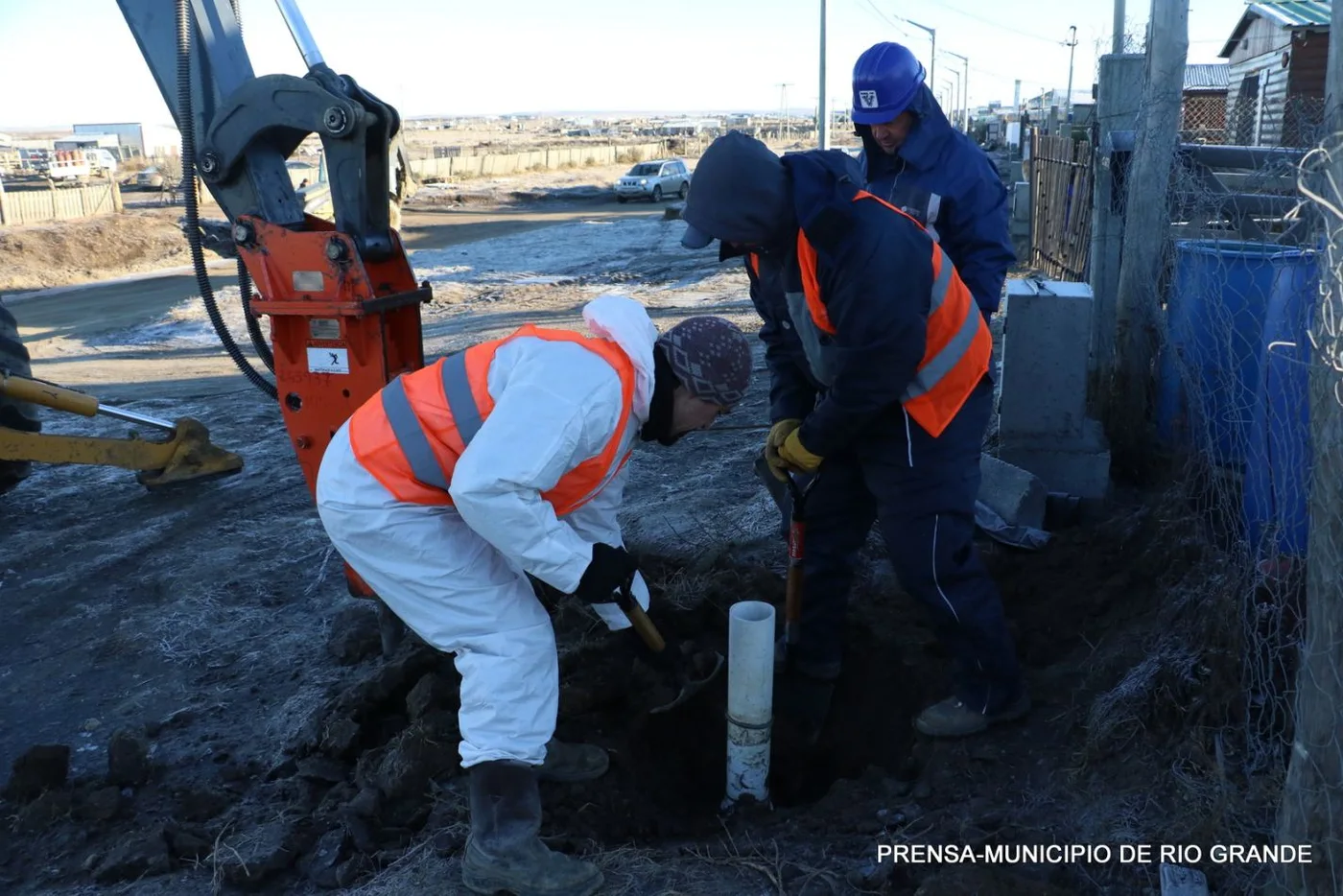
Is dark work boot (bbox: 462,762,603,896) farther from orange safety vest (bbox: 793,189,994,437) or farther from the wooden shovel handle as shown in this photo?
orange safety vest (bbox: 793,189,994,437)

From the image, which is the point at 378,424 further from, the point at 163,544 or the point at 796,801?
the point at 163,544

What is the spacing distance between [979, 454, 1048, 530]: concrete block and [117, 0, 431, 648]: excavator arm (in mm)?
2575

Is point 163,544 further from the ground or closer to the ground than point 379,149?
closer to the ground

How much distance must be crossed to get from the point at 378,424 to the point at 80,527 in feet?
14.0

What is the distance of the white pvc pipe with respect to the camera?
10.9ft

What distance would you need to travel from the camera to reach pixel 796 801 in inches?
150

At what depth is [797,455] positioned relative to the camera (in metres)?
3.44

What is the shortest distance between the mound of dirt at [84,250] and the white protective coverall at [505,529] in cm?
1758

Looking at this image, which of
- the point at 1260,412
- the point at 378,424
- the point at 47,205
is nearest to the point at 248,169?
the point at 378,424

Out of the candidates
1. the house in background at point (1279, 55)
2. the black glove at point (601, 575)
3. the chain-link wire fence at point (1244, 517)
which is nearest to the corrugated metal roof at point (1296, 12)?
the house in background at point (1279, 55)

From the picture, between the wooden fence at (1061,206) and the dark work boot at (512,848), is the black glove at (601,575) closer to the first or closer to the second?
the dark work boot at (512,848)

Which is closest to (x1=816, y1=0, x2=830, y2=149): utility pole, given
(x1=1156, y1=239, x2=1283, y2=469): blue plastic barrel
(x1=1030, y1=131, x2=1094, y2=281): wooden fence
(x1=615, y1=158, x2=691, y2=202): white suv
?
(x1=1030, y1=131, x2=1094, y2=281): wooden fence

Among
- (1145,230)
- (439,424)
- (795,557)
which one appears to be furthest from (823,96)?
(439,424)

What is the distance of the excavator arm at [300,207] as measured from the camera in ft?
14.0
